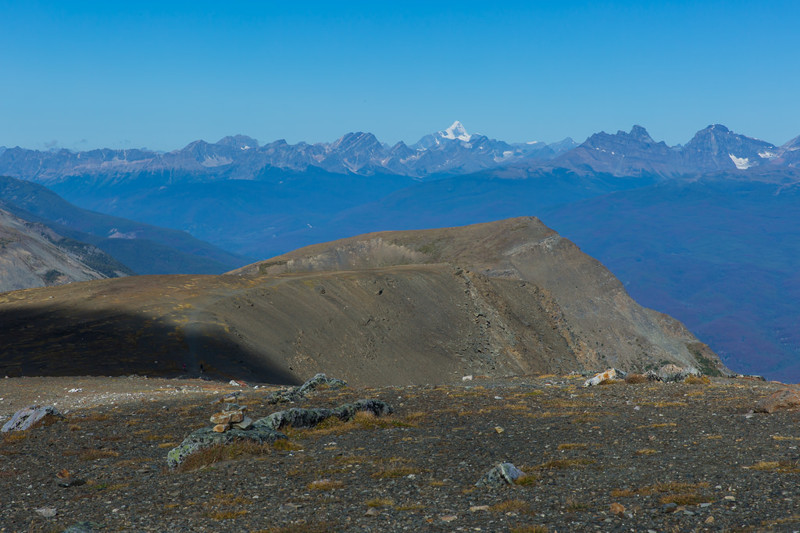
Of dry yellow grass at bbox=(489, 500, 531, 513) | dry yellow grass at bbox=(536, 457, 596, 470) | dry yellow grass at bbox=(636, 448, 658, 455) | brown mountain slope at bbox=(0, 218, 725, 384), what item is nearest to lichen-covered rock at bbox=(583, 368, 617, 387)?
dry yellow grass at bbox=(636, 448, 658, 455)

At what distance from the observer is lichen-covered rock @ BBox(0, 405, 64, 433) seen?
83.0 ft

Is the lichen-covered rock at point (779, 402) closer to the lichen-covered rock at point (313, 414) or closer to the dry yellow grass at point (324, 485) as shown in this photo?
the lichen-covered rock at point (313, 414)

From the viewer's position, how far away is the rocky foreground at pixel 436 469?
1391 centimetres

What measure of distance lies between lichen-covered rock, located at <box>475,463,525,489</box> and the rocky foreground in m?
0.04

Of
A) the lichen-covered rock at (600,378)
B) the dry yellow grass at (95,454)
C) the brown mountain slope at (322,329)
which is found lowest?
the brown mountain slope at (322,329)

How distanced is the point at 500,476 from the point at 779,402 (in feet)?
43.0

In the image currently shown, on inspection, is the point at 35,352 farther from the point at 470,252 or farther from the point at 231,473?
the point at 470,252

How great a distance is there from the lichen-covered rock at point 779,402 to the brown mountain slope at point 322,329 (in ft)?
134

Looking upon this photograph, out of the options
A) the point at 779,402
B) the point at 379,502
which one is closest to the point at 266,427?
the point at 379,502

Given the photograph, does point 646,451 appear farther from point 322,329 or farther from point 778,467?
point 322,329

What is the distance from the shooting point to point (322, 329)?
253 feet

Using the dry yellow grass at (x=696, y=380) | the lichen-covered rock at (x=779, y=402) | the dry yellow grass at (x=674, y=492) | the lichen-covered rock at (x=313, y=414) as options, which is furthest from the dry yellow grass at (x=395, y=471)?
the dry yellow grass at (x=696, y=380)

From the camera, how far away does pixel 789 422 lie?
21.3 metres

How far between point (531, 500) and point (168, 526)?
25.9 ft
